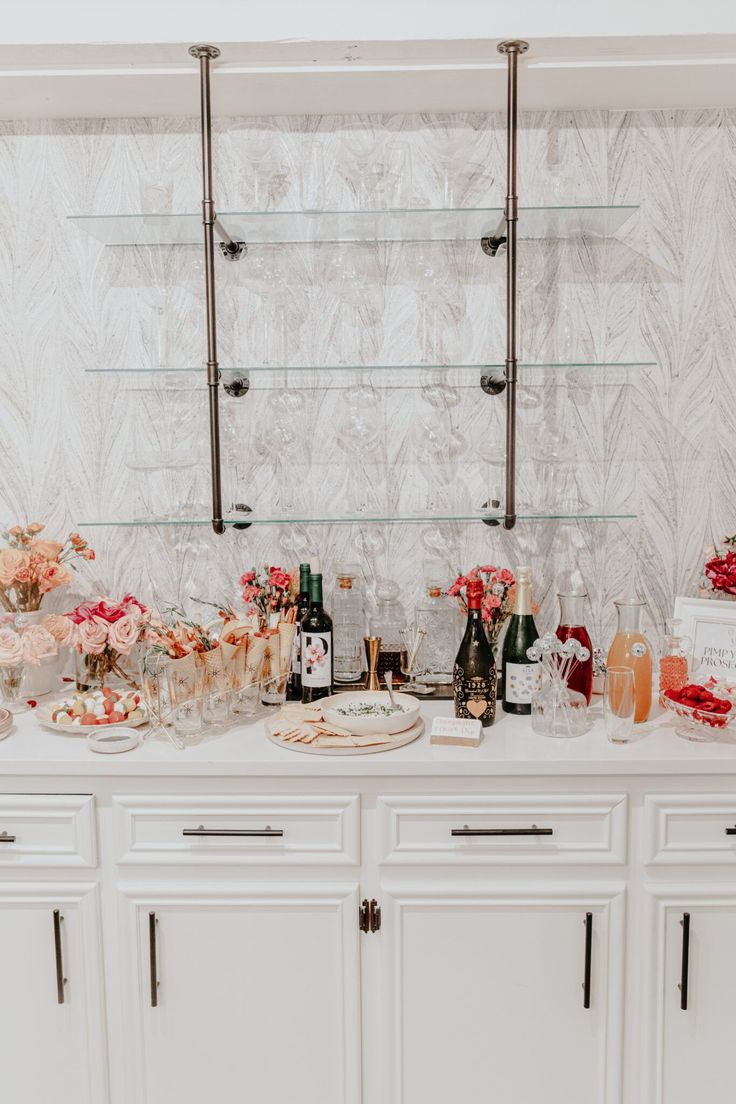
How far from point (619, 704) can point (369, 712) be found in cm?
56

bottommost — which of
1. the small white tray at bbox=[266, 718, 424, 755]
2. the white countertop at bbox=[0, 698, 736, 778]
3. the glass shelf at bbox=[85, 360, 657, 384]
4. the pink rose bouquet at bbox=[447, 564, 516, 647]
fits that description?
the white countertop at bbox=[0, 698, 736, 778]

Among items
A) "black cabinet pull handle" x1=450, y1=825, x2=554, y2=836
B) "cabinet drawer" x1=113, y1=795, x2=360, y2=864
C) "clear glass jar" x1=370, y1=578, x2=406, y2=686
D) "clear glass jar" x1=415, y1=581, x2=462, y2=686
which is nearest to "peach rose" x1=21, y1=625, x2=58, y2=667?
"cabinet drawer" x1=113, y1=795, x2=360, y2=864

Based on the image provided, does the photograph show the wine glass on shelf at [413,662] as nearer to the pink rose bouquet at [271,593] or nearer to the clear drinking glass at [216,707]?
the pink rose bouquet at [271,593]

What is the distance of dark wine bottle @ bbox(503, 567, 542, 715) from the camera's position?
2.10m

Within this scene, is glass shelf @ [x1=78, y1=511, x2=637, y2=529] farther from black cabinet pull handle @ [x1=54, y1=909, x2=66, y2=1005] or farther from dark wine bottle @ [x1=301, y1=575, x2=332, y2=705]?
black cabinet pull handle @ [x1=54, y1=909, x2=66, y2=1005]

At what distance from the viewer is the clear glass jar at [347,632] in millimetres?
2311

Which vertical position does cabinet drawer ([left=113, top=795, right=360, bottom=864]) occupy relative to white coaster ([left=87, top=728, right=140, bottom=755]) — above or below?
below

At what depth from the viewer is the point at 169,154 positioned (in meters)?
2.30

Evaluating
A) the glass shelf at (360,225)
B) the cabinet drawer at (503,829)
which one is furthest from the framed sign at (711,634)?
the glass shelf at (360,225)

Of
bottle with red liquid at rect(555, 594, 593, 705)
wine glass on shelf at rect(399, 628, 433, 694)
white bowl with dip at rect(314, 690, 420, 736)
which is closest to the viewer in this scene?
white bowl with dip at rect(314, 690, 420, 736)

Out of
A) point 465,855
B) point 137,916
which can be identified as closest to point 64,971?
point 137,916

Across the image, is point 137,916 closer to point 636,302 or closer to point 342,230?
point 342,230

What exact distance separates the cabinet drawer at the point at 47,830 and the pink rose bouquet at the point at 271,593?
0.61 meters

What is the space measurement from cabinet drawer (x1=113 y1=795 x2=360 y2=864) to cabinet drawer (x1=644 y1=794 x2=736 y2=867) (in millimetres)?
636
